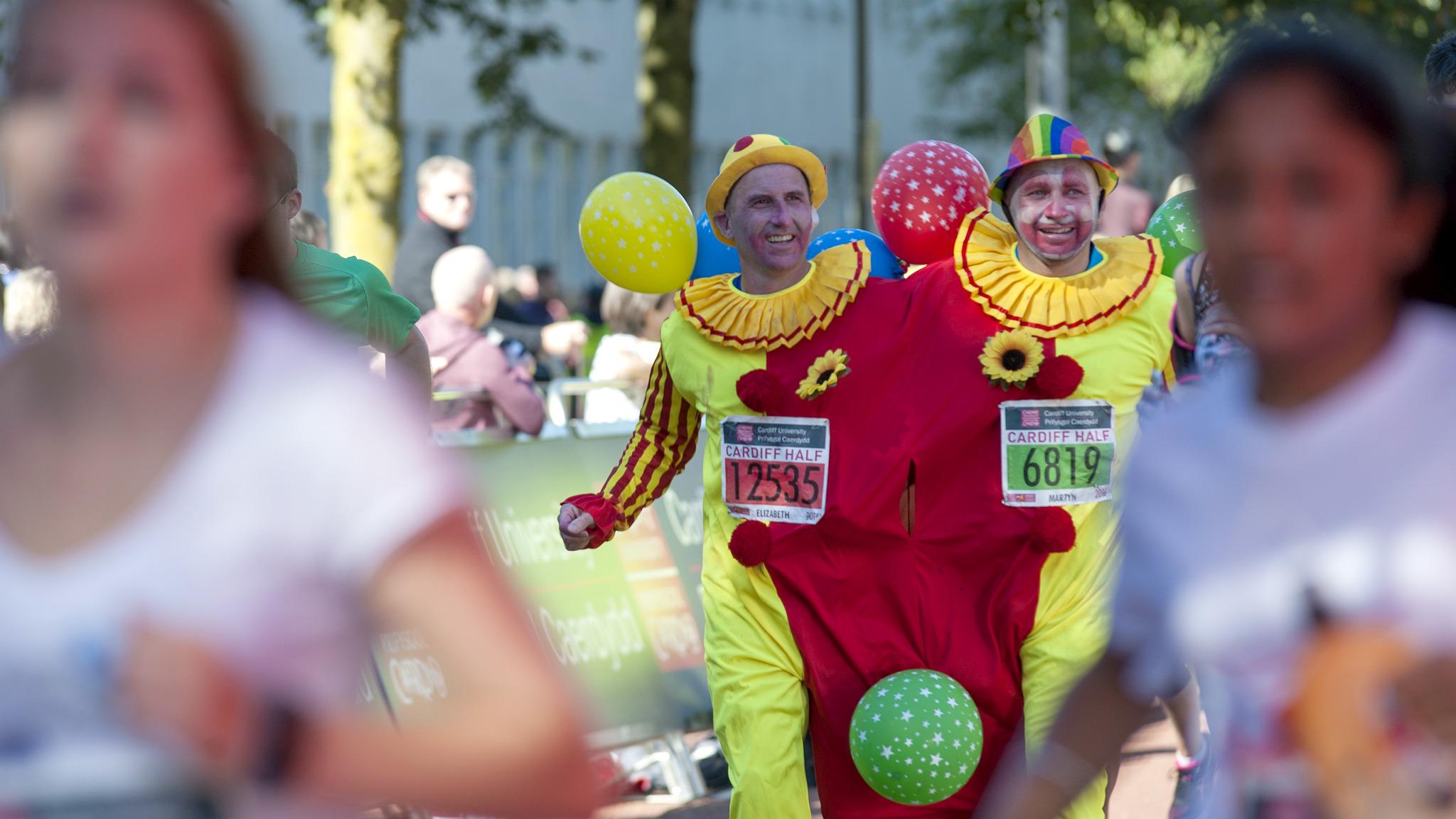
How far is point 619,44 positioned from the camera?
29797 mm

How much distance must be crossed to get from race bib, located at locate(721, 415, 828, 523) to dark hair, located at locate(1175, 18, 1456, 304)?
9.86 ft

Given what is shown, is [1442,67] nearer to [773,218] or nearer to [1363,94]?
[773,218]

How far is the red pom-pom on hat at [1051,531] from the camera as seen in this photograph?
480cm

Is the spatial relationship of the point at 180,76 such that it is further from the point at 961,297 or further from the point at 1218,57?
the point at 961,297

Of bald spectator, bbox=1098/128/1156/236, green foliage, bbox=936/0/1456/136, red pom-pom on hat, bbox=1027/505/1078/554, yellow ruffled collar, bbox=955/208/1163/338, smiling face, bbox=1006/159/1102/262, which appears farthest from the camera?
green foliage, bbox=936/0/1456/136

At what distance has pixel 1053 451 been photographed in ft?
16.1

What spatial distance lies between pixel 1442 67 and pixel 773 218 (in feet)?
5.71

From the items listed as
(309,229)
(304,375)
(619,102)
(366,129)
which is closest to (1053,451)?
(309,229)

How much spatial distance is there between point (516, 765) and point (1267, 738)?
0.75 meters

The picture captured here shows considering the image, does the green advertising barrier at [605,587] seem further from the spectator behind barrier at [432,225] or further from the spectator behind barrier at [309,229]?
the spectator behind barrier at [432,225]

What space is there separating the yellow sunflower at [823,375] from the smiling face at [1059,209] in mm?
619

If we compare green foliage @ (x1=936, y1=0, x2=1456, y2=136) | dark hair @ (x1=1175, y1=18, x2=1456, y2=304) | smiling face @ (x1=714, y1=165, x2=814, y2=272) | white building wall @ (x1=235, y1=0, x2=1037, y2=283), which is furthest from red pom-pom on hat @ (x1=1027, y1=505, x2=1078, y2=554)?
white building wall @ (x1=235, y1=0, x2=1037, y2=283)

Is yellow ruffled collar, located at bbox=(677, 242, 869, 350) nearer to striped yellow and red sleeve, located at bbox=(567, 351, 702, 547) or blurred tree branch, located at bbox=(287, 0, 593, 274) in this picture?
striped yellow and red sleeve, located at bbox=(567, 351, 702, 547)

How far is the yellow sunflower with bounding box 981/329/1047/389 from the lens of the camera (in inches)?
191
